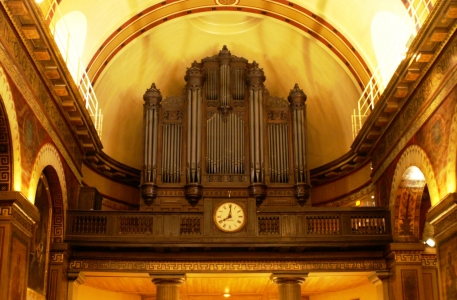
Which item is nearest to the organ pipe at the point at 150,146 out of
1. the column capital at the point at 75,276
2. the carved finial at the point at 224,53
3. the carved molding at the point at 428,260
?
the carved finial at the point at 224,53

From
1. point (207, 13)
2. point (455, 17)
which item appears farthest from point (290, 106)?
point (455, 17)

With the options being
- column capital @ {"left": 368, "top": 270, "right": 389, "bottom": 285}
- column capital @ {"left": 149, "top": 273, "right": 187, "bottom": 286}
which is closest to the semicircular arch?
column capital @ {"left": 149, "top": 273, "right": 187, "bottom": 286}

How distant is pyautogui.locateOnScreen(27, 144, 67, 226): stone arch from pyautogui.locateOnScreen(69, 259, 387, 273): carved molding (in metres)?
1.31

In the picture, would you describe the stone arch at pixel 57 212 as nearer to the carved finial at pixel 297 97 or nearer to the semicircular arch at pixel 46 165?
the semicircular arch at pixel 46 165

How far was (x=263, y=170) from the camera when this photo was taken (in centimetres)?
1738

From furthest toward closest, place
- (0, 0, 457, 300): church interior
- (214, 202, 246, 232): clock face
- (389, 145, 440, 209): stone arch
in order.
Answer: (214, 202, 246, 232): clock face < (389, 145, 440, 209): stone arch < (0, 0, 457, 300): church interior

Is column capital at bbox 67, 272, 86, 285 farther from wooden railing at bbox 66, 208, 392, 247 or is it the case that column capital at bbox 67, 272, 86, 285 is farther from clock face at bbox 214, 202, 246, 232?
clock face at bbox 214, 202, 246, 232

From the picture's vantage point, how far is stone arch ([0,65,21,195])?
1069 cm

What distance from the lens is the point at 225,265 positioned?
50.6 ft

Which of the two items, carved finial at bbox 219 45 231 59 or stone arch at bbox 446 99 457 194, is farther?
carved finial at bbox 219 45 231 59

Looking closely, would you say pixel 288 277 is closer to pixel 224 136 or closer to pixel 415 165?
pixel 415 165

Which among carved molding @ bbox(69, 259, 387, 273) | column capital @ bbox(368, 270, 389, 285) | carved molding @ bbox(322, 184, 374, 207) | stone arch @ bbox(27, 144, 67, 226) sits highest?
carved molding @ bbox(322, 184, 374, 207)

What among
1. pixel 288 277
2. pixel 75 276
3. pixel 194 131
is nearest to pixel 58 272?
pixel 75 276

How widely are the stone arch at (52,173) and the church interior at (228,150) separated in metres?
0.07
